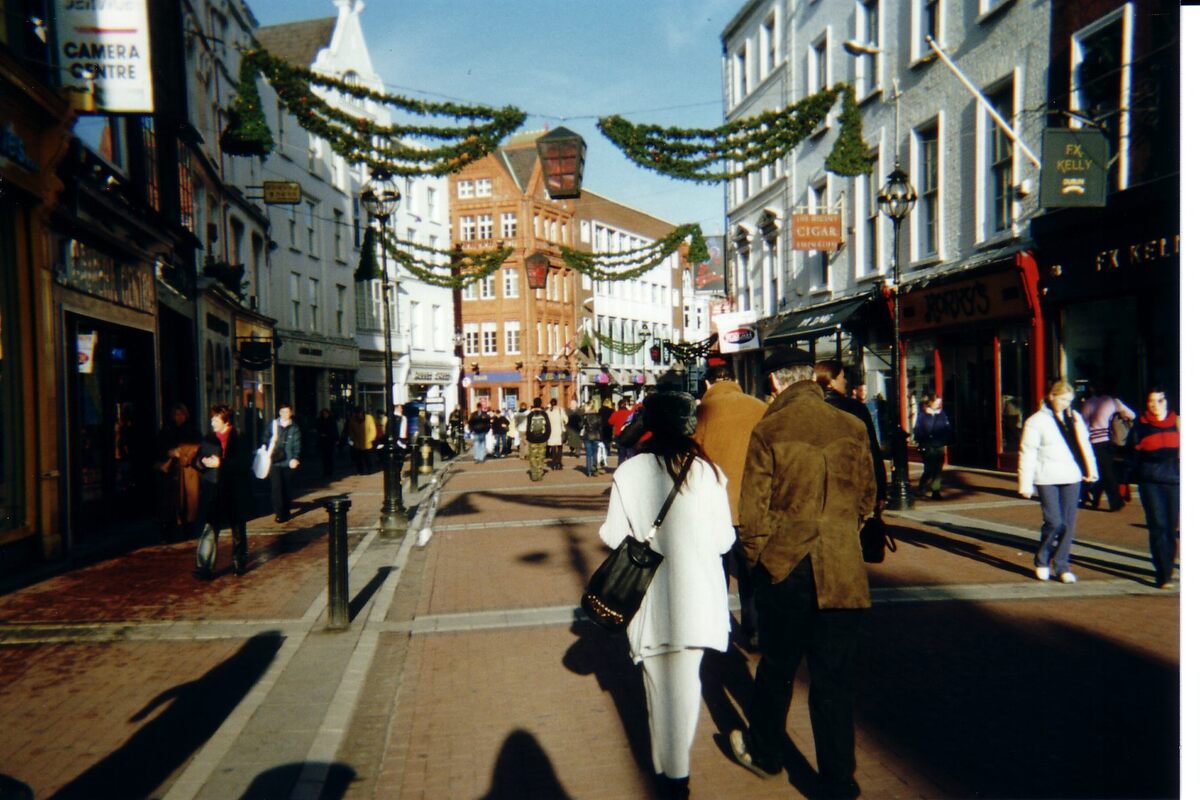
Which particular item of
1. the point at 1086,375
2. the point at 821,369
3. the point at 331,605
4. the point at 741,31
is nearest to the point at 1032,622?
the point at 821,369

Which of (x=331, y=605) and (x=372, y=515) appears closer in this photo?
(x=331, y=605)

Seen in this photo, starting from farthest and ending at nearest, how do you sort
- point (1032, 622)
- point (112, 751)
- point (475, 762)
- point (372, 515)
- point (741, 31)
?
1. point (741, 31)
2. point (372, 515)
3. point (1032, 622)
4. point (112, 751)
5. point (475, 762)

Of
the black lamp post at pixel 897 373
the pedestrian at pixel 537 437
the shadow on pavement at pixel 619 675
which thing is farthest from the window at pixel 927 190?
the shadow on pavement at pixel 619 675

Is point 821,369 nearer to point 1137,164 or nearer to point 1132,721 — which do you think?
point 1132,721

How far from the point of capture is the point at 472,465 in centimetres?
2616

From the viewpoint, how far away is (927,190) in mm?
19516

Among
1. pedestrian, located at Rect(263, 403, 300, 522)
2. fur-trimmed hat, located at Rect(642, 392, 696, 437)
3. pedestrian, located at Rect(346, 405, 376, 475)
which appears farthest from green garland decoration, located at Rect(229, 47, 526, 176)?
pedestrian, located at Rect(346, 405, 376, 475)

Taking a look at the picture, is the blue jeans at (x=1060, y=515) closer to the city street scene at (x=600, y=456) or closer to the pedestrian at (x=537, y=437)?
the city street scene at (x=600, y=456)

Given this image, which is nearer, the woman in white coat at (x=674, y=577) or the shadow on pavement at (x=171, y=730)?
the woman in white coat at (x=674, y=577)

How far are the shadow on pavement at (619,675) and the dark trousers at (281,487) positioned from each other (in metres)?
8.03

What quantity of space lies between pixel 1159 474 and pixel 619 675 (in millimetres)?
4879

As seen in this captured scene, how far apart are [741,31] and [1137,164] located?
18.6 meters

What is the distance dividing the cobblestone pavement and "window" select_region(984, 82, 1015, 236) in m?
9.20

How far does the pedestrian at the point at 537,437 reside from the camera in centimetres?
1891
